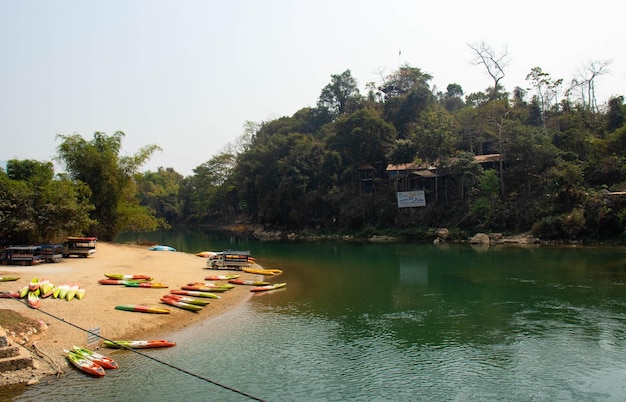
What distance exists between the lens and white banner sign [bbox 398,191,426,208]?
58.6 metres

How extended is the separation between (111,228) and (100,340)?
31.4 meters

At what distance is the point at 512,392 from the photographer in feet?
43.6

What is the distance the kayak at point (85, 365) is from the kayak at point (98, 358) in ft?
0.49

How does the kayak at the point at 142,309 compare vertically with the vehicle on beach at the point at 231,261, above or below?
below

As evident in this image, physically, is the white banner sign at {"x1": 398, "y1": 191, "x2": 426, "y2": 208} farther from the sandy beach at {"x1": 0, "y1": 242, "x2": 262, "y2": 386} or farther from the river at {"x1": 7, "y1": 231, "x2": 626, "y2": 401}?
the sandy beach at {"x1": 0, "y1": 242, "x2": 262, "y2": 386}

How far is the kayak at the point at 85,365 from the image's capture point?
547 inches

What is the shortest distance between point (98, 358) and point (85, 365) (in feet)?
2.32

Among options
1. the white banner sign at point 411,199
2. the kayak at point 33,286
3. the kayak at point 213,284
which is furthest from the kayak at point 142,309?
the white banner sign at point 411,199

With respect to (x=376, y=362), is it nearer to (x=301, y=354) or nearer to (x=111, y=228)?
(x=301, y=354)

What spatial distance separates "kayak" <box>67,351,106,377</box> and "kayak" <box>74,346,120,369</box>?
5.9 inches

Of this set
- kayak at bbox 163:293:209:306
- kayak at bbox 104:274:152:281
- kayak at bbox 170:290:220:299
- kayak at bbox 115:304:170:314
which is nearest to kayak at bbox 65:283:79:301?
kayak at bbox 115:304:170:314

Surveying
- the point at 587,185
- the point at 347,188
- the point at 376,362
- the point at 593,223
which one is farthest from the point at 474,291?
the point at 347,188

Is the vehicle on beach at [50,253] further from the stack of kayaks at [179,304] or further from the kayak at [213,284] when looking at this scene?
the stack of kayaks at [179,304]

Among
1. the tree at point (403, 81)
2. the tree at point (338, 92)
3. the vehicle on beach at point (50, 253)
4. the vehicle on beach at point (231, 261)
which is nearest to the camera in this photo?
the vehicle on beach at point (50, 253)
